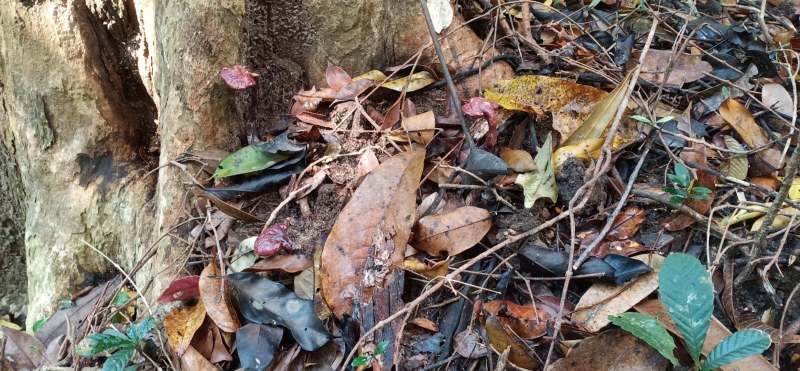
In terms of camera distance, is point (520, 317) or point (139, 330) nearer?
point (520, 317)

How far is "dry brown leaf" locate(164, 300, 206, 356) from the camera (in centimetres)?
177

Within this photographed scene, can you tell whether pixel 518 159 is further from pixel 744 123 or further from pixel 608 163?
pixel 744 123

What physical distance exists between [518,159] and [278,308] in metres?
0.94

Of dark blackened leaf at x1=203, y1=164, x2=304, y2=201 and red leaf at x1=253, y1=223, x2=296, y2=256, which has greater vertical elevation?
dark blackened leaf at x1=203, y1=164, x2=304, y2=201

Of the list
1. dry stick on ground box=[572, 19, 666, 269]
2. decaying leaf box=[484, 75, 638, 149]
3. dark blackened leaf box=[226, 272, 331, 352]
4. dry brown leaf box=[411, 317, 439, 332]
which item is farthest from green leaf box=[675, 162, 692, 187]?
dark blackened leaf box=[226, 272, 331, 352]

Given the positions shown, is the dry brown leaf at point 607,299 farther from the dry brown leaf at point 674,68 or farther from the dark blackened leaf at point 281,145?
the dark blackened leaf at point 281,145

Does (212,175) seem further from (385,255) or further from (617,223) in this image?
(617,223)

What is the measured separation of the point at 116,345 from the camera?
1.73 metres

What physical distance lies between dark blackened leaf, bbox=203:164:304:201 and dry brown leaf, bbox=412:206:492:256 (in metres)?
0.57

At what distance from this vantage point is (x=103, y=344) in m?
1.73

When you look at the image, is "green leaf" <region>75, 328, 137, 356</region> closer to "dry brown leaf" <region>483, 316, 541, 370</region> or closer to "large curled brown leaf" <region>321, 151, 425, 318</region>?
"large curled brown leaf" <region>321, 151, 425, 318</region>

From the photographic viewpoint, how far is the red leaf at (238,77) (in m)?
2.06

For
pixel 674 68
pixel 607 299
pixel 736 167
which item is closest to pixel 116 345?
pixel 607 299

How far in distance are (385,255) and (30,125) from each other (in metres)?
1.87
